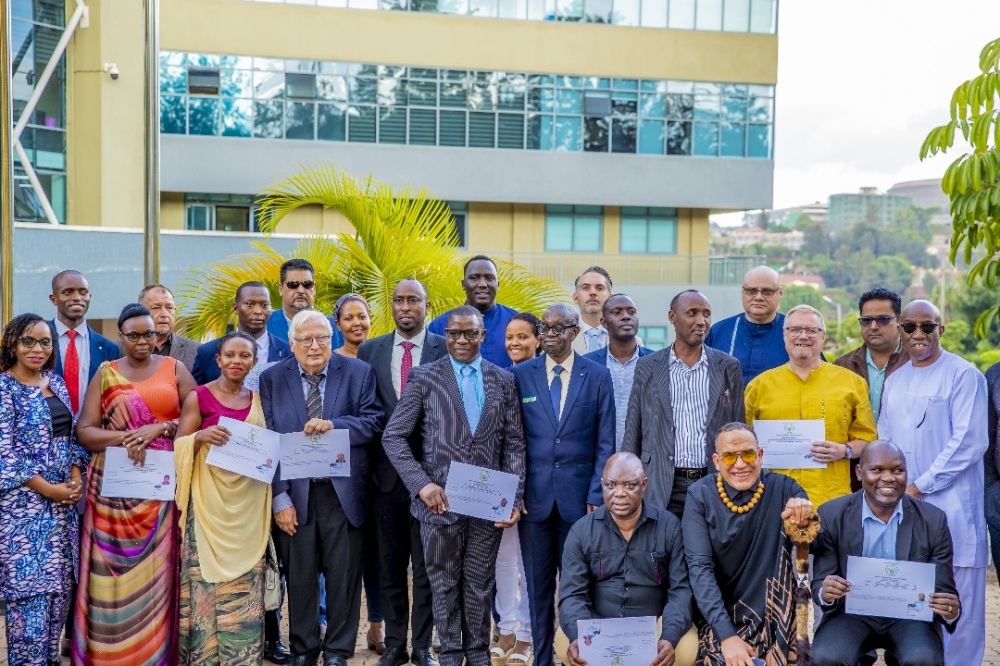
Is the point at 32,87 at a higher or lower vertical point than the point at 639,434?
higher

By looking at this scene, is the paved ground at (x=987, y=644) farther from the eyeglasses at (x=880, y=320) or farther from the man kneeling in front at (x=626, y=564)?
the eyeglasses at (x=880, y=320)

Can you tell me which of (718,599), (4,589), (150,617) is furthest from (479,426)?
(4,589)

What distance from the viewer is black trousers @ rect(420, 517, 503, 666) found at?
6.53 metres

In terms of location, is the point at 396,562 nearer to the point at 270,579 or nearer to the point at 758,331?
the point at 270,579

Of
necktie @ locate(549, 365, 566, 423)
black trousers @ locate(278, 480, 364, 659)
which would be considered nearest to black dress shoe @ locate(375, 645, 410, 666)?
black trousers @ locate(278, 480, 364, 659)

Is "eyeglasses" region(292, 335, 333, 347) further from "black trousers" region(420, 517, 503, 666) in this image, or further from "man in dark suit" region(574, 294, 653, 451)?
"man in dark suit" region(574, 294, 653, 451)

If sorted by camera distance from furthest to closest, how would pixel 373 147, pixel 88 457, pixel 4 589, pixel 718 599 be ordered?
pixel 373 147
pixel 88 457
pixel 4 589
pixel 718 599

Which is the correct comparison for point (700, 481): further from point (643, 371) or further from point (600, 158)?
point (600, 158)

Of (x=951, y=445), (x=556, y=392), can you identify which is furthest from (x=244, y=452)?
(x=951, y=445)

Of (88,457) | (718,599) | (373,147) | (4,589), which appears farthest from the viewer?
(373,147)

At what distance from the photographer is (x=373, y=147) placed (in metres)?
32.4

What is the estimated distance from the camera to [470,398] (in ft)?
21.7

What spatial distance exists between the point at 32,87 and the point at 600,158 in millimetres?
17389

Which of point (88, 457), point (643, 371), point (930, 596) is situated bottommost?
point (930, 596)
